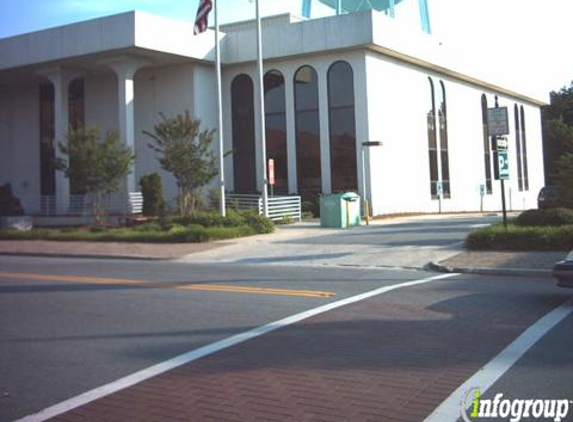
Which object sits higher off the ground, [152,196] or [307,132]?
[307,132]

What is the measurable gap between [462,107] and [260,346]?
3877 centimetres

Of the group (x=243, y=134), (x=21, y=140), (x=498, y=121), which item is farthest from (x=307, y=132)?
Answer: (x=498, y=121)

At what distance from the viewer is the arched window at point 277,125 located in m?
36.0

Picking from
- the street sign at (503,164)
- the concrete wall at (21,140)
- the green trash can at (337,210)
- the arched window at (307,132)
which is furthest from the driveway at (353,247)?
the concrete wall at (21,140)

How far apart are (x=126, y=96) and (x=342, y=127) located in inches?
420

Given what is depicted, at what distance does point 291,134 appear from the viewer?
3550cm

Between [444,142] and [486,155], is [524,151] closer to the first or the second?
[486,155]

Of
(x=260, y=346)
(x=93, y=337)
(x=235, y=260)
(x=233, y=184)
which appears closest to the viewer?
(x=260, y=346)

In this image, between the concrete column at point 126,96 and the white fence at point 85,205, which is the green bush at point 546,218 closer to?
the white fence at point 85,205

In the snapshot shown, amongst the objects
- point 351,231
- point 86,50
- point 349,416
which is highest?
point 86,50

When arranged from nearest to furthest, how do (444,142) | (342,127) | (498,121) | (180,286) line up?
1. (180,286)
2. (498,121)
3. (342,127)
4. (444,142)

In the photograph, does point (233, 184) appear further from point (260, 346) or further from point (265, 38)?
point (260, 346)

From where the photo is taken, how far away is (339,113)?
114 feet

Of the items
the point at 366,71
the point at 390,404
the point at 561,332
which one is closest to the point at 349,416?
the point at 390,404
